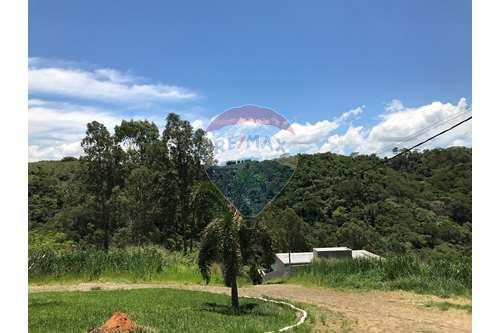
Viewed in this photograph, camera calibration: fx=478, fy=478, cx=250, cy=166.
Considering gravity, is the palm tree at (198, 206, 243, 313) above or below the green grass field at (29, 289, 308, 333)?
above

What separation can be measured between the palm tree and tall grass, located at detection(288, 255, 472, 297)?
6.64 meters

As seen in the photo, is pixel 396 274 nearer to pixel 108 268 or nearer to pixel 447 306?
pixel 447 306

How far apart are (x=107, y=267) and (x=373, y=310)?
1050 cm

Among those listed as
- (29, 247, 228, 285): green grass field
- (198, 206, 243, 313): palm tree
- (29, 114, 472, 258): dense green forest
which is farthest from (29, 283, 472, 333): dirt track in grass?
(29, 114, 472, 258): dense green forest

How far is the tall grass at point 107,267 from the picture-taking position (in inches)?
674

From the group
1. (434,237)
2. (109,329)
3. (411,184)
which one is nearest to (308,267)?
(109,329)

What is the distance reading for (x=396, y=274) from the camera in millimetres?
15398

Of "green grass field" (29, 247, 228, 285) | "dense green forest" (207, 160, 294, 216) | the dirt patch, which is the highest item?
"dense green forest" (207, 160, 294, 216)

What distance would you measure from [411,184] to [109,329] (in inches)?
1514

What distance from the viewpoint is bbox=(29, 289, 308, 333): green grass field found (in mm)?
7887

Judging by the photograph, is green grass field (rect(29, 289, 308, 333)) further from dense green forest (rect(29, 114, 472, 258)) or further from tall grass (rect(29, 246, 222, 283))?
dense green forest (rect(29, 114, 472, 258))

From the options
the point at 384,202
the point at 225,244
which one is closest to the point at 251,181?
the point at 225,244

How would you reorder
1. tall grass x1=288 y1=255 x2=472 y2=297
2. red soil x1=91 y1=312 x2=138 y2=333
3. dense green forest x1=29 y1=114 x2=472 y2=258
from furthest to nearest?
dense green forest x1=29 y1=114 x2=472 y2=258 → tall grass x1=288 y1=255 x2=472 y2=297 → red soil x1=91 y1=312 x2=138 y2=333

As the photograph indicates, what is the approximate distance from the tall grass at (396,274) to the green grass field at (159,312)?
17.2ft
